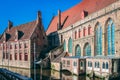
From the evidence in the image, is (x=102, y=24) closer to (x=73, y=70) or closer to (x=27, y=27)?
(x=73, y=70)

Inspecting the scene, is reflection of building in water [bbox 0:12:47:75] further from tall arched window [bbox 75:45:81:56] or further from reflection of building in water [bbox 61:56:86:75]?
reflection of building in water [bbox 61:56:86:75]

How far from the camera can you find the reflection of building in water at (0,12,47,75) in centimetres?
5271

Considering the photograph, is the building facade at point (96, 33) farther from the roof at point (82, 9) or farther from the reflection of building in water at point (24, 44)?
the reflection of building in water at point (24, 44)

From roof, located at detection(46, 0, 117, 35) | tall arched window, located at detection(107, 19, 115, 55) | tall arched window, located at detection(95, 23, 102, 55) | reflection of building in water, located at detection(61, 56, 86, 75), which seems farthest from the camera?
roof, located at detection(46, 0, 117, 35)

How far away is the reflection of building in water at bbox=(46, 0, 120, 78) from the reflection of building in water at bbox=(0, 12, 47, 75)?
613cm

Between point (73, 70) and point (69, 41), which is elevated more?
point (69, 41)

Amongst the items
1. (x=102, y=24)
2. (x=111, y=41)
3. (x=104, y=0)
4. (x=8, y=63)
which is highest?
(x=104, y=0)

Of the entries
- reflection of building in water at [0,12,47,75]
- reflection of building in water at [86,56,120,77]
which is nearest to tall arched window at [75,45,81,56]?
reflection of building in water at [0,12,47,75]

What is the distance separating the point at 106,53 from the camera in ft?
121

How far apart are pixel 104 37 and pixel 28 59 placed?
21288 millimetres

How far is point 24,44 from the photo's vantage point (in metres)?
54.5

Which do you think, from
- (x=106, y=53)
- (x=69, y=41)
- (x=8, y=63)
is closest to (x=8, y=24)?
(x=8, y=63)

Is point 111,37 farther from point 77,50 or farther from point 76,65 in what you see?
point 77,50

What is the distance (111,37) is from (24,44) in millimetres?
24470
